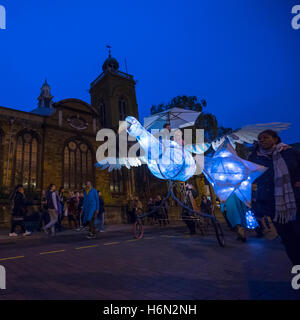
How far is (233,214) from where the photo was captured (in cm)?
600

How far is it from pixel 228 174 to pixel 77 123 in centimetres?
1982

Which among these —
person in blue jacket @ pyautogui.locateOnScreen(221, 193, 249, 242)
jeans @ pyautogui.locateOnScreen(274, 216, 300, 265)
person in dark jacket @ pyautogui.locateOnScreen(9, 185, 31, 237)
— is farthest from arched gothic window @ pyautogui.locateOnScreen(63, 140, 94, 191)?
jeans @ pyautogui.locateOnScreen(274, 216, 300, 265)

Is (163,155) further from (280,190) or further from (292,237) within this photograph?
(292,237)

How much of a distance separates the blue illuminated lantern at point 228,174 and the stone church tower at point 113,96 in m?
27.9

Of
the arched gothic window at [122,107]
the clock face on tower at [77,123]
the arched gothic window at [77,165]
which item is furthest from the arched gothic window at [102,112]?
the arched gothic window at [77,165]

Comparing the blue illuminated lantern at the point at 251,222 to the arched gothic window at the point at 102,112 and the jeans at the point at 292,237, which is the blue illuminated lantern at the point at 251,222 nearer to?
the jeans at the point at 292,237

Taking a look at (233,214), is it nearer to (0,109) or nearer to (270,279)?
(270,279)

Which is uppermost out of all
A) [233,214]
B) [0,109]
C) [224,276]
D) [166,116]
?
[0,109]

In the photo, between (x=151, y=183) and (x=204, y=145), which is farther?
(x=151, y=183)

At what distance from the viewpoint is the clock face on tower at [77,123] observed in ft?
69.5

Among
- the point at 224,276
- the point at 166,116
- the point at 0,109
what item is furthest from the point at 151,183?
the point at 224,276
